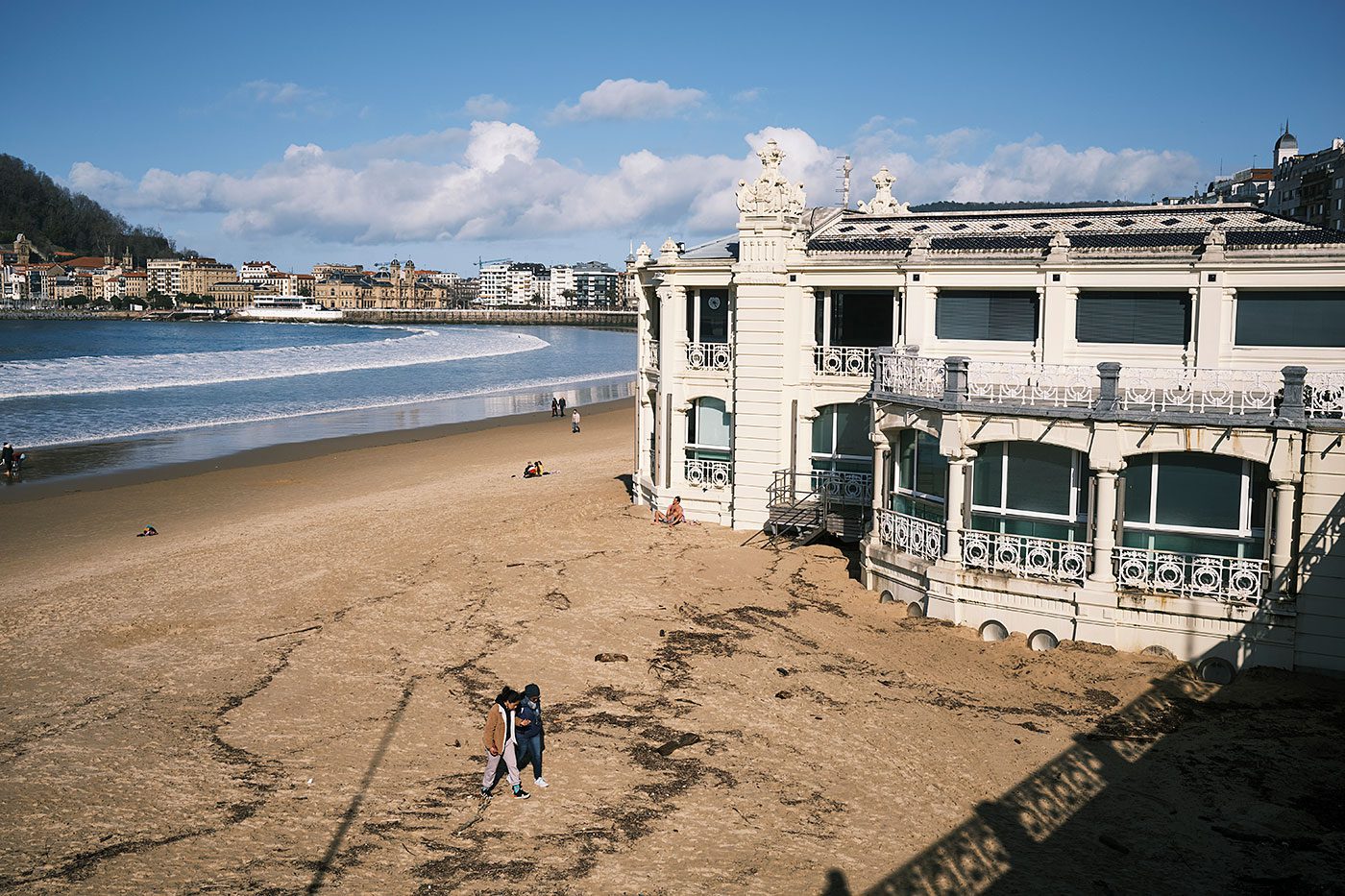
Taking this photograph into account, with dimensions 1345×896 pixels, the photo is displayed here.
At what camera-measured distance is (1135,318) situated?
2227 centimetres

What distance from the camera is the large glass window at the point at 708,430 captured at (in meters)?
27.4

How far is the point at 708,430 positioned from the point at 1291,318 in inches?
520

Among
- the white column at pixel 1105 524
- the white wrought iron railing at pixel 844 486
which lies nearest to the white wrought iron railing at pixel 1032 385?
the white column at pixel 1105 524

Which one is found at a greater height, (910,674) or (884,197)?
(884,197)

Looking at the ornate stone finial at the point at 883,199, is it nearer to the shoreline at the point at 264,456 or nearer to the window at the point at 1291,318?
the window at the point at 1291,318

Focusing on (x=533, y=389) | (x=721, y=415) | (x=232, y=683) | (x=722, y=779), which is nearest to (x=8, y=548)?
(x=232, y=683)

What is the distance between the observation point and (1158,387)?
59.5 ft

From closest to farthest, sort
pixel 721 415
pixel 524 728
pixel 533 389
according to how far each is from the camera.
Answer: pixel 524 728, pixel 721 415, pixel 533 389

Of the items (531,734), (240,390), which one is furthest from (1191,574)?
(240,390)

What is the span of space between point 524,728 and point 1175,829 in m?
7.86

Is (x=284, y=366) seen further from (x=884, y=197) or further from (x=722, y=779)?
(x=722, y=779)

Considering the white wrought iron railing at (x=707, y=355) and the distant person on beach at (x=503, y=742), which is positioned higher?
the white wrought iron railing at (x=707, y=355)

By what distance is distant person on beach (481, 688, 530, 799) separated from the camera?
13.2 meters

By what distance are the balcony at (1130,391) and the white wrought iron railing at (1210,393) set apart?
0.02m
